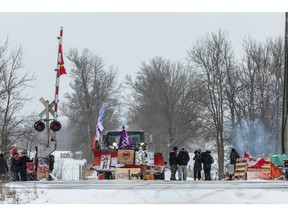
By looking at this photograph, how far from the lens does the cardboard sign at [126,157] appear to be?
3288 centimetres

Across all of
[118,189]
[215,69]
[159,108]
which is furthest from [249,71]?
[118,189]

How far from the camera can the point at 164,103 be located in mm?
81312

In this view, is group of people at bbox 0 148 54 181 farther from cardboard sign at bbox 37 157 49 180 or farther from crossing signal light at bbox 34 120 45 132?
crossing signal light at bbox 34 120 45 132

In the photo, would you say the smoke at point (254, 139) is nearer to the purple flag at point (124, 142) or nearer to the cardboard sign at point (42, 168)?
the purple flag at point (124, 142)

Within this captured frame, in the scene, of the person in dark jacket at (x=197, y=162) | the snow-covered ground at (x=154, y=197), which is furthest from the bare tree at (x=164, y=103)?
the snow-covered ground at (x=154, y=197)

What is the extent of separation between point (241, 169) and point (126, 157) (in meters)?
5.25

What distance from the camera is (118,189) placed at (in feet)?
67.4

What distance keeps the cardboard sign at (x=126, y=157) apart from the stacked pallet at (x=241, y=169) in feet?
16.1

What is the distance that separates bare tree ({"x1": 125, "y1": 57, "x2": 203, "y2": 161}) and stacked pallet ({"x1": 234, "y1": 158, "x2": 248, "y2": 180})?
117 ft

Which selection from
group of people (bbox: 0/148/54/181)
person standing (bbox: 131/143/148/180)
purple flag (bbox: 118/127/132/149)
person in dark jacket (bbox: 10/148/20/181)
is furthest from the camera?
purple flag (bbox: 118/127/132/149)

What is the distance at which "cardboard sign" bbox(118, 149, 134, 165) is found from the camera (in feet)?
108

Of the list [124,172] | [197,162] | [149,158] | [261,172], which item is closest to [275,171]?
[261,172]

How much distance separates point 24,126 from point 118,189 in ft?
65.7

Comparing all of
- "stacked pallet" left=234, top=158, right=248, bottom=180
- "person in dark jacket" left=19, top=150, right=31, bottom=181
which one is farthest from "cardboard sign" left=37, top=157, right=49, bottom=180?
"stacked pallet" left=234, top=158, right=248, bottom=180
